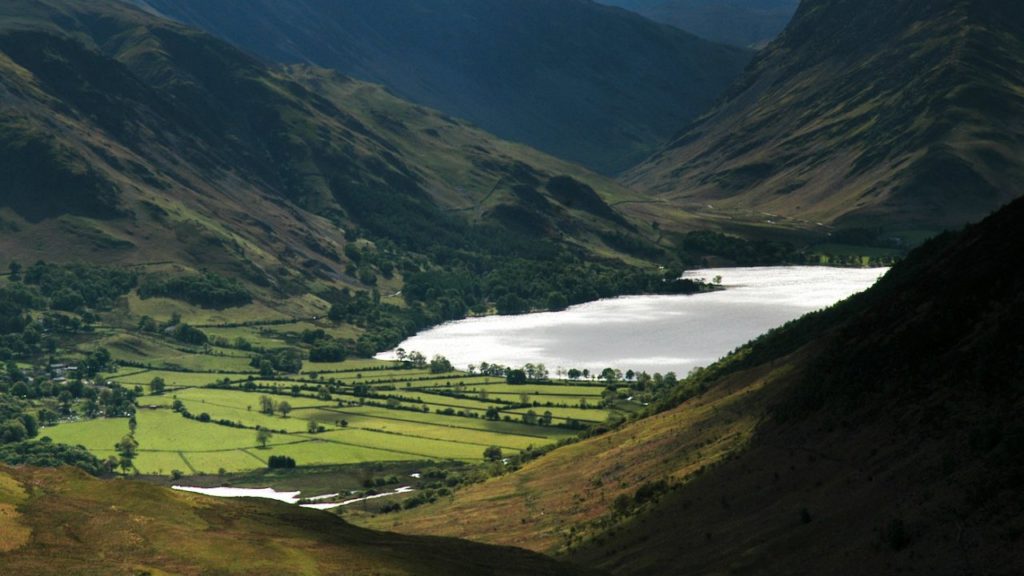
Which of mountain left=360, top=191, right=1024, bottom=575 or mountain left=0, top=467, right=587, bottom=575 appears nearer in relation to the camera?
mountain left=360, top=191, right=1024, bottom=575

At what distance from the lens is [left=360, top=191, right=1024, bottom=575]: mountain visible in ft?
260

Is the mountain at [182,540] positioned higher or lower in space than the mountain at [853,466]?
lower

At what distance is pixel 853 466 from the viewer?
96.6m

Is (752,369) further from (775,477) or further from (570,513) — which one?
(775,477)

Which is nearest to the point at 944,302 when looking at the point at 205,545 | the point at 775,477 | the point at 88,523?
the point at 775,477

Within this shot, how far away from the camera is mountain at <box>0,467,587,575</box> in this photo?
8812cm

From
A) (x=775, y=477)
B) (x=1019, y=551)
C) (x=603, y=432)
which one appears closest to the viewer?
(x=1019, y=551)

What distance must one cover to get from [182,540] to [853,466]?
4777cm

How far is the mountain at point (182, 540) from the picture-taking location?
8812 centimetres

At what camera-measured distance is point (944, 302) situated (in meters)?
107

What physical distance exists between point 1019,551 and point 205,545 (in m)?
54.2

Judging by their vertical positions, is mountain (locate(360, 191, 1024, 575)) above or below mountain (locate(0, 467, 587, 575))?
above

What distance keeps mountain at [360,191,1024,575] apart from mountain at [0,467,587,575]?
582 inches

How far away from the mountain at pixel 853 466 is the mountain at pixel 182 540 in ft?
48.5
